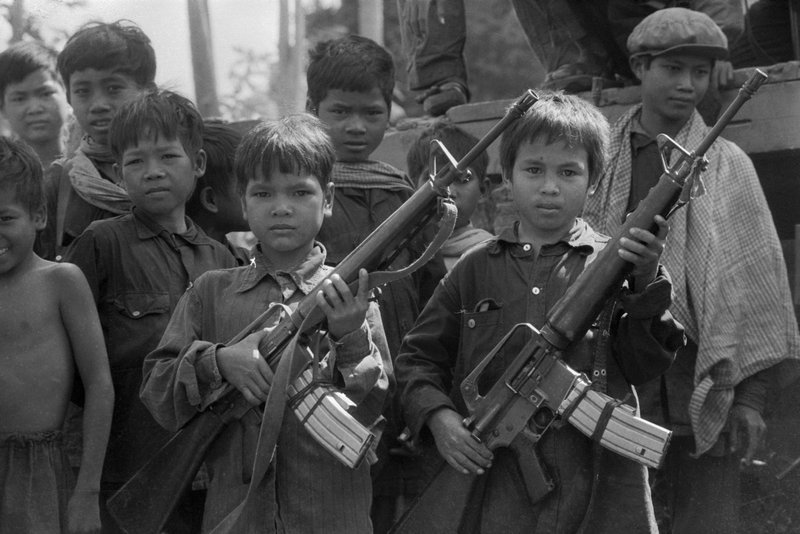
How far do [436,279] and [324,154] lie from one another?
36.5 inches

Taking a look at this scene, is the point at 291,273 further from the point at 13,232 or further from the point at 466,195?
the point at 466,195

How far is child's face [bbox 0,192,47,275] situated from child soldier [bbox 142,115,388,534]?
0.57 m

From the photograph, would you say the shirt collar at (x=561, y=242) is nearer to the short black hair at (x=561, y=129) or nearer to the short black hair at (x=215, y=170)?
the short black hair at (x=561, y=129)

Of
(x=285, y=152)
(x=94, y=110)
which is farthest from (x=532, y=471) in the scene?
(x=94, y=110)

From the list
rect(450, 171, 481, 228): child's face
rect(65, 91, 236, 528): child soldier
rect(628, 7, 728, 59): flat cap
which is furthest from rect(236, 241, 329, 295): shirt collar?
rect(628, 7, 728, 59): flat cap

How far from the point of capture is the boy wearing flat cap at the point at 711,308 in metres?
4.88

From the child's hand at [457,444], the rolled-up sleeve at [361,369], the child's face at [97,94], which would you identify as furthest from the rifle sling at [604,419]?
the child's face at [97,94]

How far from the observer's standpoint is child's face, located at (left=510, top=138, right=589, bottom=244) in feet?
13.5

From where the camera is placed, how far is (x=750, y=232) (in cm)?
504

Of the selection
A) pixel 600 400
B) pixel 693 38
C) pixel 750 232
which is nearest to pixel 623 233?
pixel 600 400

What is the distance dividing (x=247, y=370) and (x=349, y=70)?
1669mm

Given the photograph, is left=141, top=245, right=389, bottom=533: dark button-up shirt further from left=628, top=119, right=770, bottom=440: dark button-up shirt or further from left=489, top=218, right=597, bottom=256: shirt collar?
left=628, top=119, right=770, bottom=440: dark button-up shirt

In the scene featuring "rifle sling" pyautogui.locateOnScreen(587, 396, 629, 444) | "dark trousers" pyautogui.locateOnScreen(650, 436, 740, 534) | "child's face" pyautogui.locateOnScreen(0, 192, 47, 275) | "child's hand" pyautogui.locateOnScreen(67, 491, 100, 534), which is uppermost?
"child's face" pyautogui.locateOnScreen(0, 192, 47, 275)

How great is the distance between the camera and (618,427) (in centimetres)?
381
